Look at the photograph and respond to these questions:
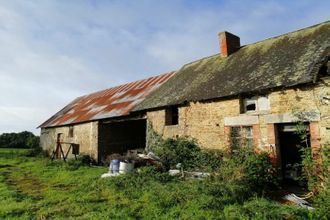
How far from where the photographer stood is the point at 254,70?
47.9ft

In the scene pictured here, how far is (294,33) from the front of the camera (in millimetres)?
16156

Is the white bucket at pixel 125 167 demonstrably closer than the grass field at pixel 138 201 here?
No

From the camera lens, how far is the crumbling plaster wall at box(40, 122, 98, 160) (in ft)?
68.8

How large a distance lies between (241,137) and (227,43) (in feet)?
22.9

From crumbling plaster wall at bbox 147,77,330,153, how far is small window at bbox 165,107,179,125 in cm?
23

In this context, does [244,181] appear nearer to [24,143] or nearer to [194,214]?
[194,214]

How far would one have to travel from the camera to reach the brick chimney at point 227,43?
727 inches

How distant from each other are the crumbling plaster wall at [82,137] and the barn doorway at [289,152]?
11.7m

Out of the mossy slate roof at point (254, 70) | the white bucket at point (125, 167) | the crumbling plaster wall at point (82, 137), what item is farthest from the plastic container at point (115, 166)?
the crumbling plaster wall at point (82, 137)

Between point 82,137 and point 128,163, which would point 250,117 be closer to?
point 128,163

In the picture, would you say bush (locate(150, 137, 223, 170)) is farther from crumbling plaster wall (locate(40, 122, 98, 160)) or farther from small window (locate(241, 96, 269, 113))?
crumbling plaster wall (locate(40, 122, 98, 160))

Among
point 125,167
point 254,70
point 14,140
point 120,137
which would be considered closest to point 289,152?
point 254,70

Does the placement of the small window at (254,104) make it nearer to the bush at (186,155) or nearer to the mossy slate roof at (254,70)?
the mossy slate roof at (254,70)

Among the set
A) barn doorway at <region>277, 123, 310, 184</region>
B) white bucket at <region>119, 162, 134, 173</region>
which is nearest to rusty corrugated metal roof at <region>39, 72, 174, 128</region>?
white bucket at <region>119, 162, 134, 173</region>
